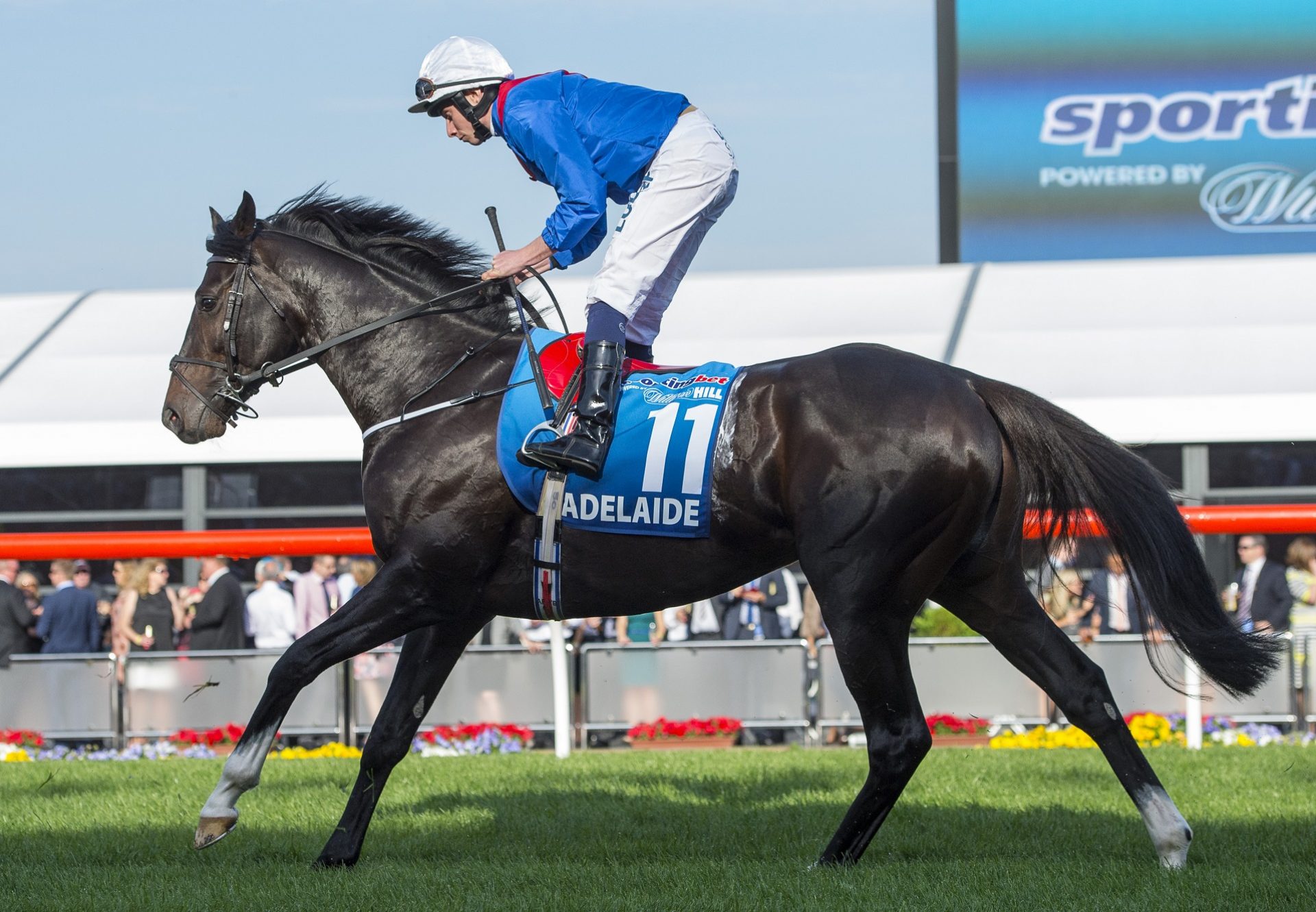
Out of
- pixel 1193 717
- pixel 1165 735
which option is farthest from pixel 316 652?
pixel 1165 735

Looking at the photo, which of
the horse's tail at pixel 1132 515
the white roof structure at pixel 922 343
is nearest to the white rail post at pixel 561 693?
the horse's tail at pixel 1132 515

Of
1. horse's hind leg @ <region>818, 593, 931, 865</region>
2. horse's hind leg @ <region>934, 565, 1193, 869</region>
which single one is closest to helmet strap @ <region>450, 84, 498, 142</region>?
horse's hind leg @ <region>818, 593, 931, 865</region>

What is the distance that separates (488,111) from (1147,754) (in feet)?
16.0

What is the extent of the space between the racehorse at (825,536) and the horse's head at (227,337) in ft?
0.06

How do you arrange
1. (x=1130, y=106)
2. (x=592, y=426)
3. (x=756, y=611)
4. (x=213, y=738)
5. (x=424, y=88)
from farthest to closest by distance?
1. (x=1130, y=106)
2. (x=756, y=611)
3. (x=213, y=738)
4. (x=424, y=88)
5. (x=592, y=426)

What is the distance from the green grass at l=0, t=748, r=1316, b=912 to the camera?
4082mm

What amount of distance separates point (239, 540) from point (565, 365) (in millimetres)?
4025

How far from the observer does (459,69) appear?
4.82 meters

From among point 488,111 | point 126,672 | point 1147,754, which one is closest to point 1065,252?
point 1147,754

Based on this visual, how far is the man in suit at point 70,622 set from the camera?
35.0 feet

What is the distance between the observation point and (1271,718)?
9344mm

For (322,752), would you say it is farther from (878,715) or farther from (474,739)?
(878,715)

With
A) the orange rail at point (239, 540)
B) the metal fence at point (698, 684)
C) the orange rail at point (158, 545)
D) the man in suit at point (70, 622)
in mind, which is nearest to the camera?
the orange rail at point (239, 540)

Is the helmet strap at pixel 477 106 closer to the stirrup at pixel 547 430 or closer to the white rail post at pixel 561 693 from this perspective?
the stirrup at pixel 547 430
